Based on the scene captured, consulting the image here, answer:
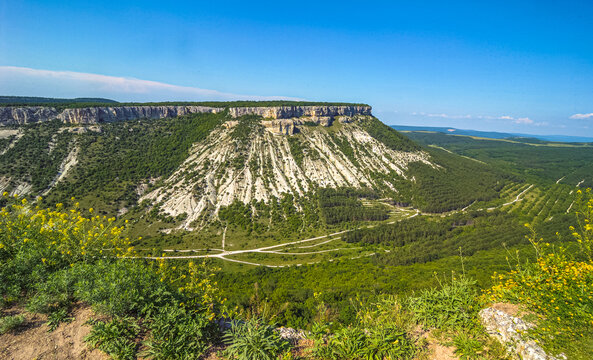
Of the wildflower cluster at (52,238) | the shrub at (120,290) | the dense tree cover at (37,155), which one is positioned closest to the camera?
the shrub at (120,290)

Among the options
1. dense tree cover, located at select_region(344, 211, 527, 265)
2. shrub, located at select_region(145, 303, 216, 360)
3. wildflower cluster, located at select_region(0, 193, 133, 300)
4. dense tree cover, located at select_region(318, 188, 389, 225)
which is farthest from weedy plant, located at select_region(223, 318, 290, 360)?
dense tree cover, located at select_region(318, 188, 389, 225)

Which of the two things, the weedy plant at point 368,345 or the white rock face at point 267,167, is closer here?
the weedy plant at point 368,345

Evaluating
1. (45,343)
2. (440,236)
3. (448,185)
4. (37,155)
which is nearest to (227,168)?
(37,155)

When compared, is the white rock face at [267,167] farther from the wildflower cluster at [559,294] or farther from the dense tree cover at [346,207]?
the wildflower cluster at [559,294]

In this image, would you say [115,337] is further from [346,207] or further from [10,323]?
[346,207]

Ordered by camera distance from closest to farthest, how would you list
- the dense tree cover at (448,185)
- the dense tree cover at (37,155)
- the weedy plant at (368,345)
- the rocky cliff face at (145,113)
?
the weedy plant at (368,345), the dense tree cover at (37,155), the rocky cliff face at (145,113), the dense tree cover at (448,185)

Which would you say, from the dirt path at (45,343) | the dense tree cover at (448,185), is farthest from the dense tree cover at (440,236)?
the dirt path at (45,343)

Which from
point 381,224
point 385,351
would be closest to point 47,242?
point 385,351
